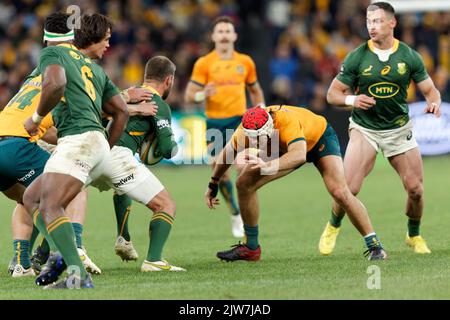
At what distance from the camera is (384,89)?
10.4 m

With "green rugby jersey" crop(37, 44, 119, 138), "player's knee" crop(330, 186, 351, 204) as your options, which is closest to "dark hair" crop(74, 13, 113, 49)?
"green rugby jersey" crop(37, 44, 119, 138)

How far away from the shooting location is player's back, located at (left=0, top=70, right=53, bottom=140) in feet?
29.6

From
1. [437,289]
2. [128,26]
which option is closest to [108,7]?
[128,26]

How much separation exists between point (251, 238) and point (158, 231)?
1367 millimetres

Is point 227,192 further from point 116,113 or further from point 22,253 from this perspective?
point 116,113

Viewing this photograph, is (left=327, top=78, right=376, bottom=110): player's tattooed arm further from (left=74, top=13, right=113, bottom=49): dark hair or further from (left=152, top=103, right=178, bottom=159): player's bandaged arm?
(left=74, top=13, right=113, bottom=49): dark hair

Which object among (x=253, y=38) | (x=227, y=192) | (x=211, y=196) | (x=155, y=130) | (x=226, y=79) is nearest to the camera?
(x=155, y=130)

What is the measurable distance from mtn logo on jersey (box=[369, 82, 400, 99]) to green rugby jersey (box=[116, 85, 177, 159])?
7.58 feet

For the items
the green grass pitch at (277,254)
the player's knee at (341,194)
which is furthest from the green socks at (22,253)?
the player's knee at (341,194)

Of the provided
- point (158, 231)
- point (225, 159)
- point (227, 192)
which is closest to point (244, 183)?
point (225, 159)

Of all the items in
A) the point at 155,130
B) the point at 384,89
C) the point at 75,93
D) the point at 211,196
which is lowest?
the point at 211,196

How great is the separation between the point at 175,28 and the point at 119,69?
8.02 feet

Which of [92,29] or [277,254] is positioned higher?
[92,29]

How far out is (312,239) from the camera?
1195 cm
